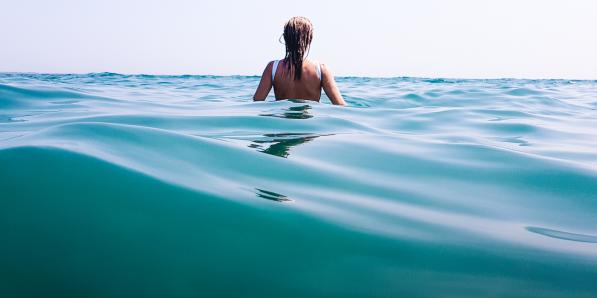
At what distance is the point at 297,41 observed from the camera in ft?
15.9

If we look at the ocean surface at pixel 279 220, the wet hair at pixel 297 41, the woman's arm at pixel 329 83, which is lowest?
the ocean surface at pixel 279 220

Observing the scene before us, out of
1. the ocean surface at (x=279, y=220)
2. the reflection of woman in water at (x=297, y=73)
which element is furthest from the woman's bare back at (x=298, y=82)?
the ocean surface at (x=279, y=220)

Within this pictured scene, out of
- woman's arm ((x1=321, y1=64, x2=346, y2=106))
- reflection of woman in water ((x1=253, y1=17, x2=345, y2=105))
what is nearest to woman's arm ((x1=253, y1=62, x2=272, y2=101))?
reflection of woman in water ((x1=253, y1=17, x2=345, y2=105))

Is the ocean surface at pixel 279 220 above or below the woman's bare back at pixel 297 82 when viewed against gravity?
below

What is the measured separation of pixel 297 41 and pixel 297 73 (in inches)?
14.3

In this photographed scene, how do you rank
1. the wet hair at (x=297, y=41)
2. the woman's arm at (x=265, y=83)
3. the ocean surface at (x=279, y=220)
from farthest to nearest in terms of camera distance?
the woman's arm at (x=265, y=83) < the wet hair at (x=297, y=41) < the ocean surface at (x=279, y=220)

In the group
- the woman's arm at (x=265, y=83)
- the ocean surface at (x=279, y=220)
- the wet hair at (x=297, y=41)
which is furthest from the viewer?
the woman's arm at (x=265, y=83)

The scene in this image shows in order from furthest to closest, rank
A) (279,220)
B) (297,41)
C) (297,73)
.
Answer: (297,73)
(297,41)
(279,220)

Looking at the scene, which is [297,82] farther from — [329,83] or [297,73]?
[329,83]

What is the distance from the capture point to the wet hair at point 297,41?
4797mm

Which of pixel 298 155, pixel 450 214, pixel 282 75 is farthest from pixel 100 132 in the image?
pixel 282 75

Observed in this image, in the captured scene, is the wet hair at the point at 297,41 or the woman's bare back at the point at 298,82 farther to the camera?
the woman's bare back at the point at 298,82

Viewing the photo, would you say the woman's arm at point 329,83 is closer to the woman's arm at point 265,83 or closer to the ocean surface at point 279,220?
the woman's arm at point 265,83

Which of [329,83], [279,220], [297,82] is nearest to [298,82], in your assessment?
[297,82]
